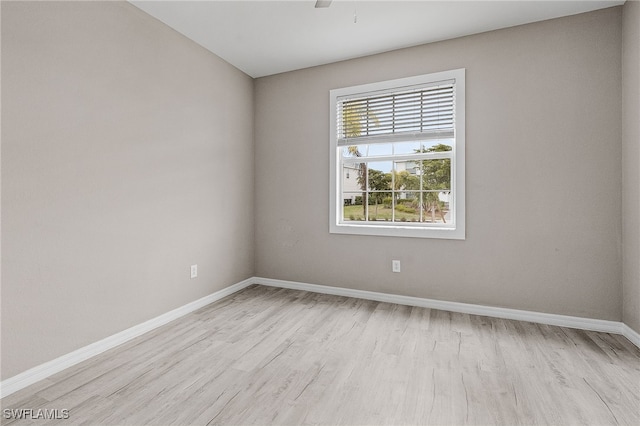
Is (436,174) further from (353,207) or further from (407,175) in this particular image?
(353,207)

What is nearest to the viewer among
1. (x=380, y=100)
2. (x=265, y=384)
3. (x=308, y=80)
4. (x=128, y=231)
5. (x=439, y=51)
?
(x=265, y=384)

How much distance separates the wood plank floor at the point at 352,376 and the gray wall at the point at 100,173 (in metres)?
0.35

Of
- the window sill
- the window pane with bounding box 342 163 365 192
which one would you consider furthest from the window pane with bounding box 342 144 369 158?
the window sill

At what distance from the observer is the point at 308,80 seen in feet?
12.5

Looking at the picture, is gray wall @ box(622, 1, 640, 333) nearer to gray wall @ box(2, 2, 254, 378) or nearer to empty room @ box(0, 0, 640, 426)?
empty room @ box(0, 0, 640, 426)

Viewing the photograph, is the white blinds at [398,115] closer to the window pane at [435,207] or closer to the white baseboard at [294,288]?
the window pane at [435,207]

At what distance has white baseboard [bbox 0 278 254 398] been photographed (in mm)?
1881

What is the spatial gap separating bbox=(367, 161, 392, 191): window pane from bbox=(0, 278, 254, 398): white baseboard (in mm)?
2198

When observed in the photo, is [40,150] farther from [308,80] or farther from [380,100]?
[380,100]

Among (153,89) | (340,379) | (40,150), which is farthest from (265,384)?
(153,89)

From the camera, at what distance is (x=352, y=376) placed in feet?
6.61

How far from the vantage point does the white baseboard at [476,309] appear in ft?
8.89

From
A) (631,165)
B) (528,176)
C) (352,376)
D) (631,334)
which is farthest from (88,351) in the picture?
(631,165)

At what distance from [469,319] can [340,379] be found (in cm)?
161
